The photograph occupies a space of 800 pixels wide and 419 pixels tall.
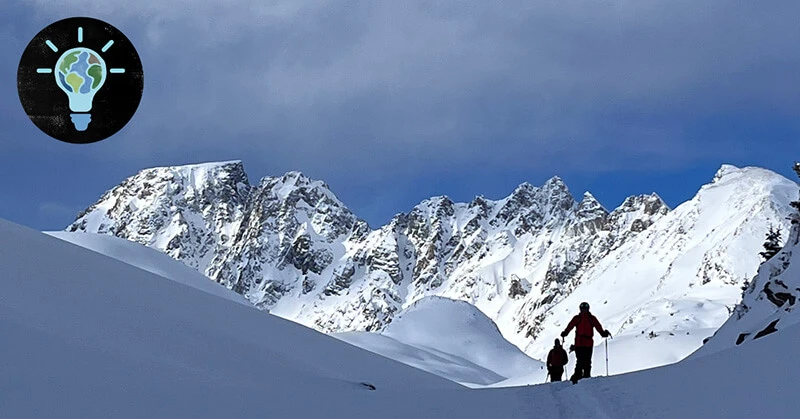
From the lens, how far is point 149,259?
65312mm

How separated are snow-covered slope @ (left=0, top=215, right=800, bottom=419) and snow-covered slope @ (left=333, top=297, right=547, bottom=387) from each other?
6407 cm

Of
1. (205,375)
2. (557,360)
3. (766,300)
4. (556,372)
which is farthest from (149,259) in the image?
(205,375)

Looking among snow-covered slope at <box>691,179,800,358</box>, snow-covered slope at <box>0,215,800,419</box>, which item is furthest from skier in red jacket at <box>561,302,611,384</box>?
snow-covered slope at <box>691,179,800,358</box>

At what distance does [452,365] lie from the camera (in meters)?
79.5

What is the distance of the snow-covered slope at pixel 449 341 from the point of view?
83312mm

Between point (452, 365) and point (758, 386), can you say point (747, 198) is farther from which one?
point (758, 386)

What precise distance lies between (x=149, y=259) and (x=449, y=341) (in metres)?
46.5

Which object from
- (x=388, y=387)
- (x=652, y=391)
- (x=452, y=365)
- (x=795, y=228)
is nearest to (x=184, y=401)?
(x=652, y=391)

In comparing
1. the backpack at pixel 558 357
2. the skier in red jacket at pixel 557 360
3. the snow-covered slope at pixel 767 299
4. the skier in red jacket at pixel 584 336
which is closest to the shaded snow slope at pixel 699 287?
the snow-covered slope at pixel 767 299

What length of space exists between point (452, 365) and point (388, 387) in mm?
→ 64265

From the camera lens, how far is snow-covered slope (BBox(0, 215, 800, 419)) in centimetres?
853

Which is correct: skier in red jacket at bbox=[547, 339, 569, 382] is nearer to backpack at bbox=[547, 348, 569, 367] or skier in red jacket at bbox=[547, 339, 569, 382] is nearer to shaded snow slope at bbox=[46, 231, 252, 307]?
backpack at bbox=[547, 348, 569, 367]

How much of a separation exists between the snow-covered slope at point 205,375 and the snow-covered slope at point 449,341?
64.1 meters

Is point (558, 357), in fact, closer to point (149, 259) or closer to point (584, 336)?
point (584, 336)
